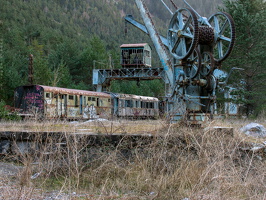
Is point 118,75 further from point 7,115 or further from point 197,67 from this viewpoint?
point 197,67

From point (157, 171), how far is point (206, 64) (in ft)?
12.7

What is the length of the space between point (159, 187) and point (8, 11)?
9694 cm

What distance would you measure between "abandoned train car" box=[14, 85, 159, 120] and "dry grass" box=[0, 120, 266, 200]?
288 inches

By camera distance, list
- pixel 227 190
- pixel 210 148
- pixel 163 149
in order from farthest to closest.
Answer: pixel 163 149 < pixel 210 148 < pixel 227 190

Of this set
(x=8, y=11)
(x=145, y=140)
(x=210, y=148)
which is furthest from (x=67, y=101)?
(x=8, y=11)

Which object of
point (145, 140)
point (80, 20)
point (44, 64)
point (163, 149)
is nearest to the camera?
point (163, 149)

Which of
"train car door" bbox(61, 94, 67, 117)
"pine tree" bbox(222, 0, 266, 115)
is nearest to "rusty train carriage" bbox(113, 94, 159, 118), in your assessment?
"train car door" bbox(61, 94, 67, 117)

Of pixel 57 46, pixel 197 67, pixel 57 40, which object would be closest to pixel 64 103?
pixel 197 67

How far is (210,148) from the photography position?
6387mm

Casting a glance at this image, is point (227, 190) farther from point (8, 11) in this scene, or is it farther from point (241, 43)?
point (8, 11)

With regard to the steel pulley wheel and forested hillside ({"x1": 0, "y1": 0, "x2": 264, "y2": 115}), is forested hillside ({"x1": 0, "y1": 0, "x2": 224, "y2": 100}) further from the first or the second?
the steel pulley wheel

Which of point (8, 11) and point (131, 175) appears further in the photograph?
point (8, 11)

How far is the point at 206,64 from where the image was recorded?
30.2ft

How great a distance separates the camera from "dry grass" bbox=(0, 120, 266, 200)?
5613mm
